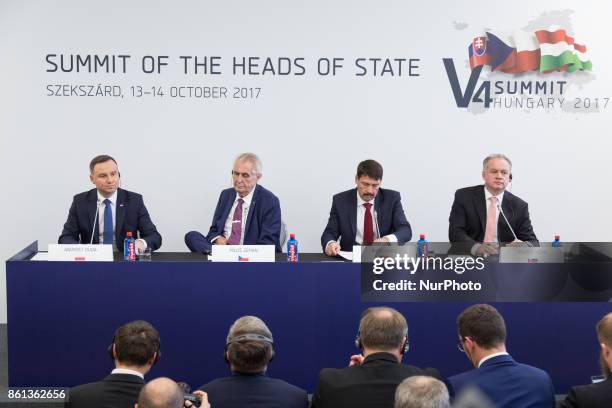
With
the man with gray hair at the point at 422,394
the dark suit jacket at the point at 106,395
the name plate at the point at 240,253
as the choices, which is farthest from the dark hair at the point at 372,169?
the man with gray hair at the point at 422,394

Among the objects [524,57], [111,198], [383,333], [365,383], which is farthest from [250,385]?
[524,57]

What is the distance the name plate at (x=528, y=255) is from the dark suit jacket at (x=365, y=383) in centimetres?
171

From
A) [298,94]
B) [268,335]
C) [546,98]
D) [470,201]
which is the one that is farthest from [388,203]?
[268,335]

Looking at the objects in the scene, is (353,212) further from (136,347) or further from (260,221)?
(136,347)

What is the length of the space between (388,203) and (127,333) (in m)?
2.82

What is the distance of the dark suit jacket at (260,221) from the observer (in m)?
5.91

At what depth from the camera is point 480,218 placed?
19.5 ft

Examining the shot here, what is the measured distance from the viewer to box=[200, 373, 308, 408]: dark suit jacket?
3256 mm

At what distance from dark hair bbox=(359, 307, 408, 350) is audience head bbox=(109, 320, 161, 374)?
820mm

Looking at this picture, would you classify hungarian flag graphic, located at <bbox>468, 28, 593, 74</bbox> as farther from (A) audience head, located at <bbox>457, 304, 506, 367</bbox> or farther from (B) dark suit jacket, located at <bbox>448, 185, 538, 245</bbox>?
(A) audience head, located at <bbox>457, 304, 506, 367</bbox>

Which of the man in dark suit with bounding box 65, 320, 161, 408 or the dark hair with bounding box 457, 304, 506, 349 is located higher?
the dark hair with bounding box 457, 304, 506, 349

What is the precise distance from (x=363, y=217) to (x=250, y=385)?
278cm

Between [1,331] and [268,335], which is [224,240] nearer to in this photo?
[1,331]

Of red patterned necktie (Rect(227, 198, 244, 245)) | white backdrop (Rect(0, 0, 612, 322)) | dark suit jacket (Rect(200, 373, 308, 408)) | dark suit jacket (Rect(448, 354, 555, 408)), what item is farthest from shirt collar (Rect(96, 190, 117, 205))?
dark suit jacket (Rect(448, 354, 555, 408))
